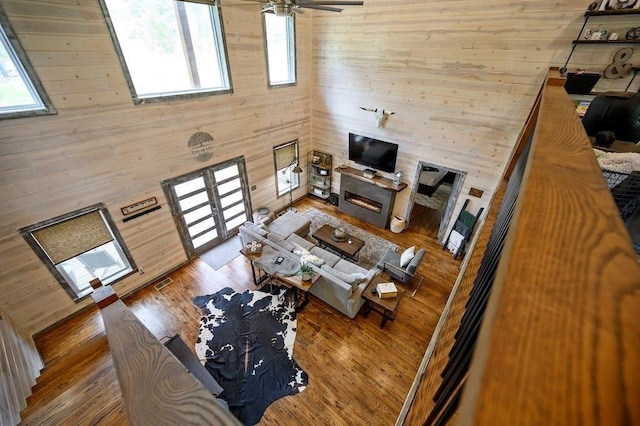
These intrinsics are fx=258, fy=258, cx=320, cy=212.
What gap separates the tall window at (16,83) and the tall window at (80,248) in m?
1.40

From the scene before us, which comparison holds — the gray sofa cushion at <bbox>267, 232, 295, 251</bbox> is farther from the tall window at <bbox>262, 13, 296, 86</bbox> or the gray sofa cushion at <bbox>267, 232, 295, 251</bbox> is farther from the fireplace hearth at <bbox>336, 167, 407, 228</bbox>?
the tall window at <bbox>262, 13, 296, 86</bbox>

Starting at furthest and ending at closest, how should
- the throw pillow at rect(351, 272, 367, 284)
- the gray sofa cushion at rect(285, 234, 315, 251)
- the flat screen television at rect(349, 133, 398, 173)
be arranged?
the flat screen television at rect(349, 133, 398, 173) < the gray sofa cushion at rect(285, 234, 315, 251) < the throw pillow at rect(351, 272, 367, 284)

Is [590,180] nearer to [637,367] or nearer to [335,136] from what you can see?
[637,367]

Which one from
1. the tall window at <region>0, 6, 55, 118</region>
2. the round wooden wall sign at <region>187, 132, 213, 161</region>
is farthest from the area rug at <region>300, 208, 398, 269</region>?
the tall window at <region>0, 6, 55, 118</region>

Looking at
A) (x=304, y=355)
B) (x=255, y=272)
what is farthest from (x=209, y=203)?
(x=304, y=355)

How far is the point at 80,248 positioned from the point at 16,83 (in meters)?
2.26

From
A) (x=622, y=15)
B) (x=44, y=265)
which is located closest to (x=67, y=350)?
(x=44, y=265)

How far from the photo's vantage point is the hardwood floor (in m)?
3.28

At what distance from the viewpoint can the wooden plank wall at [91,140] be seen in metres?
3.10

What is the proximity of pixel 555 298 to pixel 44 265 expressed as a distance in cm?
545

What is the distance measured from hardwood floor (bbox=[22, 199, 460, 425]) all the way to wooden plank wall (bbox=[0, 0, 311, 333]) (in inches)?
20.6

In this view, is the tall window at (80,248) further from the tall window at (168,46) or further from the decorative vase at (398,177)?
the decorative vase at (398,177)

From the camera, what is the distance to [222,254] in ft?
19.1

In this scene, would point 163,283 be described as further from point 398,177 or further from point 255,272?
point 398,177
